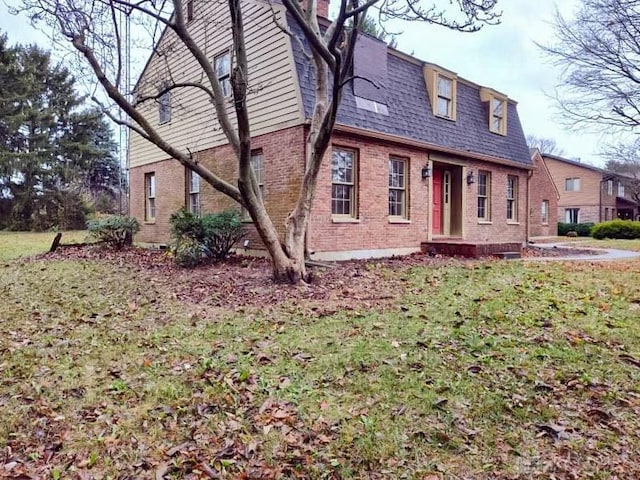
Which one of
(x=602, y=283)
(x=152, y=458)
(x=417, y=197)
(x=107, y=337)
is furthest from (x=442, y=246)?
(x=152, y=458)

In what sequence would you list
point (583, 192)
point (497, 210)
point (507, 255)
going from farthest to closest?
point (583, 192)
point (497, 210)
point (507, 255)

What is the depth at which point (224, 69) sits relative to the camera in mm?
Answer: 12258

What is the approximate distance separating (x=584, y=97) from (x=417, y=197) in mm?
5802

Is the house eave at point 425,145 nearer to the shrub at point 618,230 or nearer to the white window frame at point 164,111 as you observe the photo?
the white window frame at point 164,111

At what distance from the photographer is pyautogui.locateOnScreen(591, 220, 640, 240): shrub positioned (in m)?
25.2

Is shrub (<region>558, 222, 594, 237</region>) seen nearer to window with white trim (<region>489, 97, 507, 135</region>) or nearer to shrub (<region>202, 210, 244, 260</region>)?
window with white trim (<region>489, 97, 507, 135</region>)

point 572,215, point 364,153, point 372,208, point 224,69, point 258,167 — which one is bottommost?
point 372,208

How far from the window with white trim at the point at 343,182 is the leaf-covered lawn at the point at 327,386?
4313 mm

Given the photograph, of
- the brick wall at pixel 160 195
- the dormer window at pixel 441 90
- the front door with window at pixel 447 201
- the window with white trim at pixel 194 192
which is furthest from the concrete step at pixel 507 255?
the brick wall at pixel 160 195

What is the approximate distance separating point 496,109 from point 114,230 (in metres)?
13.5

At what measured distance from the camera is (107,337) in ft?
16.5

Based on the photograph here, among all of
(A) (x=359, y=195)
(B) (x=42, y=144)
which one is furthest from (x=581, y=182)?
(B) (x=42, y=144)

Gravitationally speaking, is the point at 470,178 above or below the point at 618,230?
above

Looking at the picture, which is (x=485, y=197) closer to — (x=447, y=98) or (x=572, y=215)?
(x=447, y=98)
